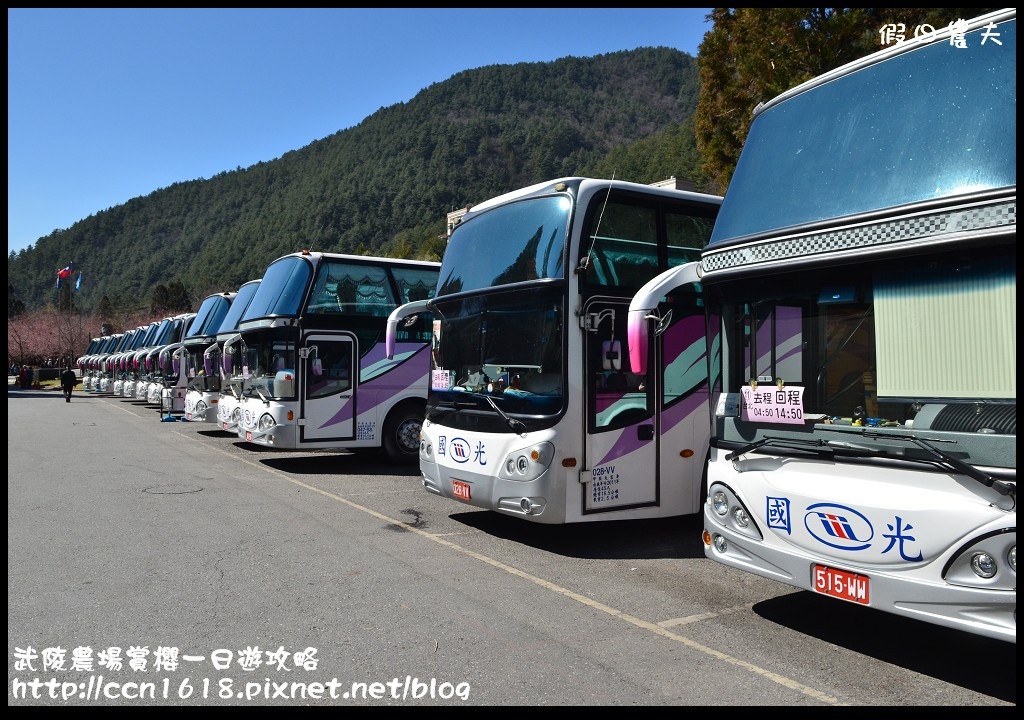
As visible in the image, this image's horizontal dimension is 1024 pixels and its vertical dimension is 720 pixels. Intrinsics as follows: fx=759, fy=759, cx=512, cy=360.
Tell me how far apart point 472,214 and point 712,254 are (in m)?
4.04

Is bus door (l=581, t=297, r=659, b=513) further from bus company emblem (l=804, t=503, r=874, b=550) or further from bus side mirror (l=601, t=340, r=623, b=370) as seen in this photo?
bus company emblem (l=804, t=503, r=874, b=550)

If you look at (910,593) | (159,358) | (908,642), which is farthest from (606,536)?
(159,358)

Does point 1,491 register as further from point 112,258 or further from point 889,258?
point 112,258

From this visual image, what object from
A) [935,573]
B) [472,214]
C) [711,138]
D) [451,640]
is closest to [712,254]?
[935,573]

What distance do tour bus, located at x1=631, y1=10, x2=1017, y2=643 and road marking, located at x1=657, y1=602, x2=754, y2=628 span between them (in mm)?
511

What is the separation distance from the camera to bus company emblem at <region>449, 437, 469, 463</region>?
7906mm

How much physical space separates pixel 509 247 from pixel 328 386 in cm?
605

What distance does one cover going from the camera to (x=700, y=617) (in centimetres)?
546

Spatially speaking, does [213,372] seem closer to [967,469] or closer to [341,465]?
[341,465]

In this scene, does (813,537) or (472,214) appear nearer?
(813,537)

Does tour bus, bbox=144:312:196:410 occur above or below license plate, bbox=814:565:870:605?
above

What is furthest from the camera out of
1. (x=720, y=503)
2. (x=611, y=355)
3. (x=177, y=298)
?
(x=177, y=298)

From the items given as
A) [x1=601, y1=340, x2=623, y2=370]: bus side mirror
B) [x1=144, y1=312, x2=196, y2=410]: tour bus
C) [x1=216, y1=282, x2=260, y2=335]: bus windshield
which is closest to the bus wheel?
[x1=216, y1=282, x2=260, y2=335]: bus windshield

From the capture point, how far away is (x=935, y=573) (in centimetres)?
398
